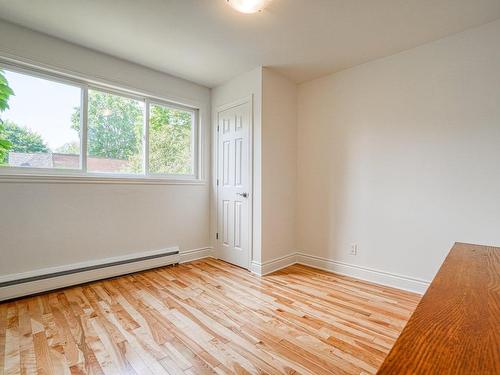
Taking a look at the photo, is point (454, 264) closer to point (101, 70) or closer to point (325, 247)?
point (325, 247)

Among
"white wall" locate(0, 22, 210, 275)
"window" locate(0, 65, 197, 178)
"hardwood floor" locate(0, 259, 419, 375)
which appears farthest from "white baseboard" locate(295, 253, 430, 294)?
"window" locate(0, 65, 197, 178)

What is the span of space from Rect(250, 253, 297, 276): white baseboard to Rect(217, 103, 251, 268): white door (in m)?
0.14

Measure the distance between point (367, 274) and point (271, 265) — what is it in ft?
3.53

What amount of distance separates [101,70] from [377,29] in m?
2.78

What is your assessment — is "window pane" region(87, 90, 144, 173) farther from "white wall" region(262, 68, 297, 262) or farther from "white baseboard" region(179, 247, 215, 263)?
"white wall" region(262, 68, 297, 262)

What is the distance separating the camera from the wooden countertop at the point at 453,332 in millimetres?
411

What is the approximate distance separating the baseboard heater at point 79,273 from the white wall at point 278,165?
130 cm

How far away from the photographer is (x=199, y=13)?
2.04 m

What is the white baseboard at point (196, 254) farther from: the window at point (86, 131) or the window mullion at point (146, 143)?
the window mullion at point (146, 143)

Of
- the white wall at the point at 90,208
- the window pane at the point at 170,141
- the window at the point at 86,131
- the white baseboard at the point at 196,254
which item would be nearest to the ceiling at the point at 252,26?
the white wall at the point at 90,208

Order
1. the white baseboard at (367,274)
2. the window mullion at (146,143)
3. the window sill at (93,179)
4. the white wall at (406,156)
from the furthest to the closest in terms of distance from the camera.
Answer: the window mullion at (146,143), the white baseboard at (367,274), the window sill at (93,179), the white wall at (406,156)

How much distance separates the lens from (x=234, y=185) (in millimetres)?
3291

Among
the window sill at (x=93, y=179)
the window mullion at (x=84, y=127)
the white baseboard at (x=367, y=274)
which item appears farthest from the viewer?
the window mullion at (x=84, y=127)

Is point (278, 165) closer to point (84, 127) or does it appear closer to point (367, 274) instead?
point (367, 274)
